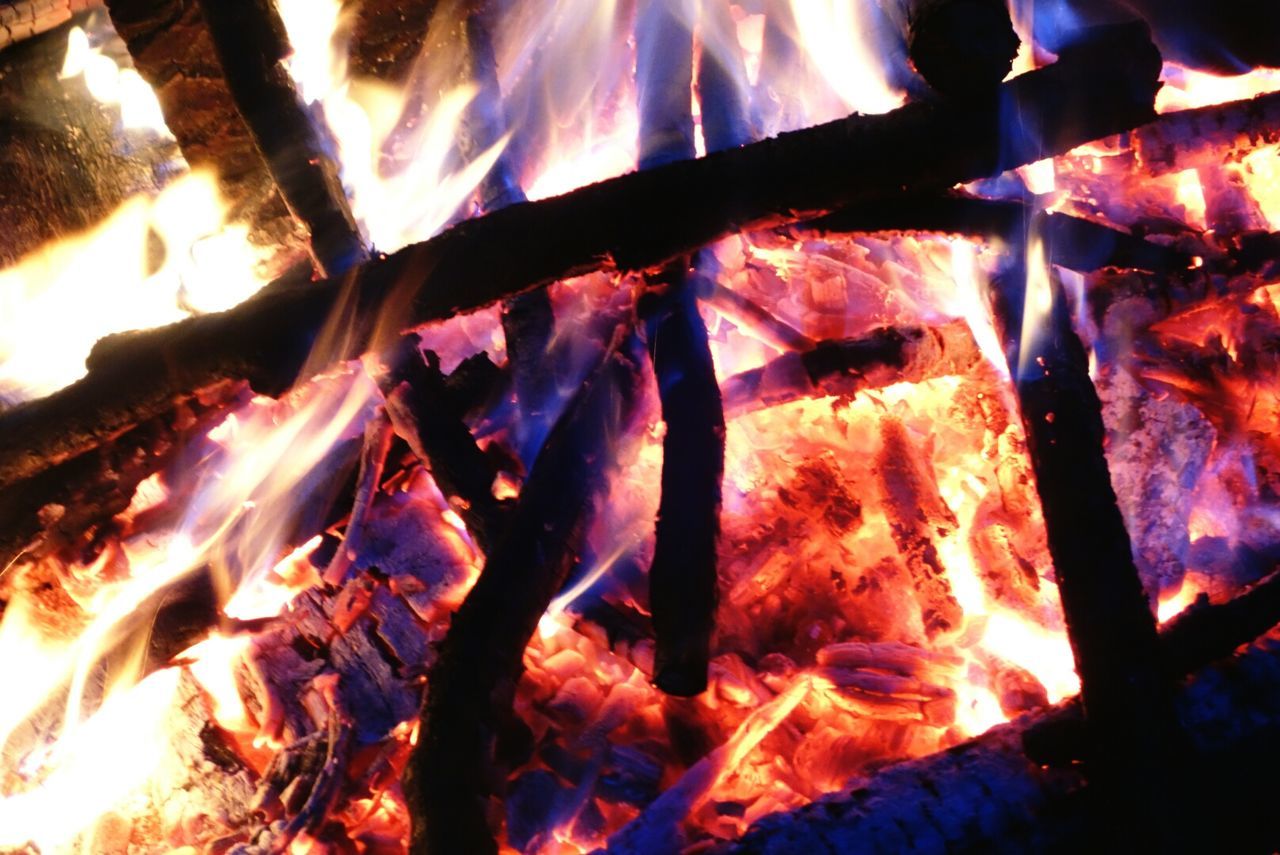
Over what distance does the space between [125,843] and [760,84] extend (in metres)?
3.73

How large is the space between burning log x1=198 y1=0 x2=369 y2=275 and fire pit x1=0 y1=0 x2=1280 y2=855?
0.5 inches

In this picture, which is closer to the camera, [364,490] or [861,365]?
[861,365]

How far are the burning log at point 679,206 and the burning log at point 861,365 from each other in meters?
0.50

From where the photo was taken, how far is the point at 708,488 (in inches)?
82.0

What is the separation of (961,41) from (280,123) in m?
2.09

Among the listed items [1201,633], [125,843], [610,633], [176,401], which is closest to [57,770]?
[125,843]

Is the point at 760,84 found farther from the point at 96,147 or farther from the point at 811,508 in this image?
the point at 96,147

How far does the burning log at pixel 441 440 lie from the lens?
7.82ft

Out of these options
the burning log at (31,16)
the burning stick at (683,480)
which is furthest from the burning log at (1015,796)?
the burning log at (31,16)

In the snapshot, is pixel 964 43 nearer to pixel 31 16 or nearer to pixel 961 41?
pixel 961 41

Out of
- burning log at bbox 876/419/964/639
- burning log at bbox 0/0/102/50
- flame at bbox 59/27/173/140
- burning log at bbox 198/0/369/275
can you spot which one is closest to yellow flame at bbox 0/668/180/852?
burning log at bbox 198/0/369/275

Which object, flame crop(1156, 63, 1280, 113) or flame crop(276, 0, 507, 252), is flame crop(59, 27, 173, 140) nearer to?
flame crop(276, 0, 507, 252)

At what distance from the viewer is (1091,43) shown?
7.32 feet

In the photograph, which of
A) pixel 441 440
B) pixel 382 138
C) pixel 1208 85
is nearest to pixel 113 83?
pixel 382 138
